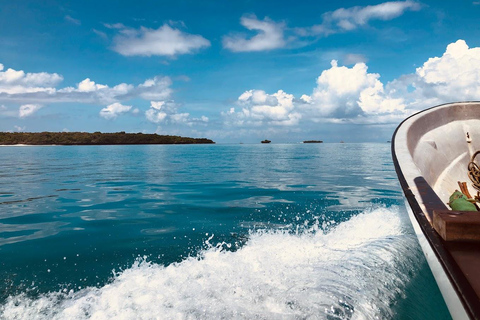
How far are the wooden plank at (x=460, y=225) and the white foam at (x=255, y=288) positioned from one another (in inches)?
46.8

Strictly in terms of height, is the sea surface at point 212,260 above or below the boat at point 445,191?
below

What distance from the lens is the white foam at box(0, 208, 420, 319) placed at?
114 inches

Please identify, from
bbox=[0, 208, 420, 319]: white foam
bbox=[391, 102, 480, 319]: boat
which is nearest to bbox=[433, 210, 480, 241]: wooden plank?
bbox=[391, 102, 480, 319]: boat

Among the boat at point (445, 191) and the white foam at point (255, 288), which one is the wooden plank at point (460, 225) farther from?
the white foam at point (255, 288)

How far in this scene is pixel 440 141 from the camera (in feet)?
26.8

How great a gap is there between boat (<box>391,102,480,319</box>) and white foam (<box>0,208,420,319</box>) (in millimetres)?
880

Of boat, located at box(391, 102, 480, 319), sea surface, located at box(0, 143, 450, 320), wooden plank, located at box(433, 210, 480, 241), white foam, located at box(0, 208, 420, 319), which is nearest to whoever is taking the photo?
boat, located at box(391, 102, 480, 319)

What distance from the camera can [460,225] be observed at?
2.02 metres

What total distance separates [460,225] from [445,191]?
5758mm

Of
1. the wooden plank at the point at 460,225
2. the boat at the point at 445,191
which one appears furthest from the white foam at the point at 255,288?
the wooden plank at the point at 460,225

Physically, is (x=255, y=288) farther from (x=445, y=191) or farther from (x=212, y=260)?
(x=445, y=191)

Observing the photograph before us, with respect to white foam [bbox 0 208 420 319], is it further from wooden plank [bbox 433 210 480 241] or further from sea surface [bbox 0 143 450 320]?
wooden plank [bbox 433 210 480 241]

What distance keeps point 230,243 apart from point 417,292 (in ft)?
8.67

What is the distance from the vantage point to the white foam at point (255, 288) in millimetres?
2887
